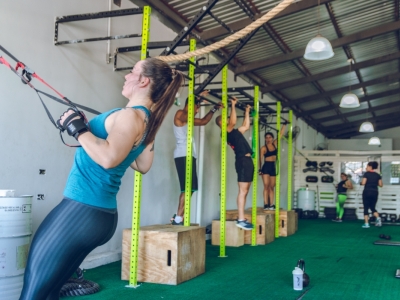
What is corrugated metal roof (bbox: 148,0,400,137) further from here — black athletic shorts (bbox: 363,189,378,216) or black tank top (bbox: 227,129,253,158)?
black athletic shorts (bbox: 363,189,378,216)

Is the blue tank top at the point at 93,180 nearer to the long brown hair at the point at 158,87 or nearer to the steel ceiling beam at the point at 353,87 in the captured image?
the long brown hair at the point at 158,87

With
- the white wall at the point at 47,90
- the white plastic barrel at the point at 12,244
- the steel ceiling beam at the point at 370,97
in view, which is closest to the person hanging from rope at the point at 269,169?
the white wall at the point at 47,90

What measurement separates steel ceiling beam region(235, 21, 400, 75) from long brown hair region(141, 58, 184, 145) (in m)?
6.57

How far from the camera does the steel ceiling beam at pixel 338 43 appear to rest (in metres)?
7.43

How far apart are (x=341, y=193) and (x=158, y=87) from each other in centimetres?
A: 1005

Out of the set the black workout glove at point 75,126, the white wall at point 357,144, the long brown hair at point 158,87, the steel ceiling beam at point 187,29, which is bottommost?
the black workout glove at point 75,126

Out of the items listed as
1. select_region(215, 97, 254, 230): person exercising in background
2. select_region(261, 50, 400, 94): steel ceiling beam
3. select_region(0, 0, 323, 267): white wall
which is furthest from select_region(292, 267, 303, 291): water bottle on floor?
select_region(261, 50, 400, 94): steel ceiling beam

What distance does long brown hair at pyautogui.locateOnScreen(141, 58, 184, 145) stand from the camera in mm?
1389

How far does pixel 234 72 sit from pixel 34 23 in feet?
15.8

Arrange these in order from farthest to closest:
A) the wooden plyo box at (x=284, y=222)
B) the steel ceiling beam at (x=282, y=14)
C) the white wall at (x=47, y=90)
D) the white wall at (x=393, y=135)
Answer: the white wall at (x=393, y=135) < the wooden plyo box at (x=284, y=222) < the steel ceiling beam at (x=282, y=14) < the white wall at (x=47, y=90)

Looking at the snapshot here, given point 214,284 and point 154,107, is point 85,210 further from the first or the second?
point 214,284

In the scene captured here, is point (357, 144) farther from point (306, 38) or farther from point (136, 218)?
point (136, 218)

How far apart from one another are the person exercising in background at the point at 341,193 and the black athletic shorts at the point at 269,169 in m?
A: 3.48

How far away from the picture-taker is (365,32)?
754cm
